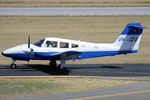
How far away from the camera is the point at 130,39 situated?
69.6 feet

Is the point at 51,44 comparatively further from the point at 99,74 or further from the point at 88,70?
the point at 99,74

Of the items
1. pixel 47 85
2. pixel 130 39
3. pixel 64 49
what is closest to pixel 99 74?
pixel 64 49

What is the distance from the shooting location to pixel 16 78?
56.3 feet

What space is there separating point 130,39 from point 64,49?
15.4 feet

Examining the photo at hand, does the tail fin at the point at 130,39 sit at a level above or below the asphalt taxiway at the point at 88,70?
above

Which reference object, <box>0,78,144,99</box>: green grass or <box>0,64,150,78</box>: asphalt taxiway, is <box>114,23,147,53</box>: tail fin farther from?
<box>0,78,144,99</box>: green grass

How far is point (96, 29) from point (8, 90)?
87.7ft

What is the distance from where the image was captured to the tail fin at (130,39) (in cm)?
2112

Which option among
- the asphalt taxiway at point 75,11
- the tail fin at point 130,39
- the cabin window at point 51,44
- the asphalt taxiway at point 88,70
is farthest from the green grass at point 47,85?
the asphalt taxiway at point 75,11

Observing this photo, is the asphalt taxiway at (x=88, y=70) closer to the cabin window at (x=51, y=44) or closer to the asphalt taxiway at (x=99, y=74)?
the asphalt taxiway at (x=99, y=74)

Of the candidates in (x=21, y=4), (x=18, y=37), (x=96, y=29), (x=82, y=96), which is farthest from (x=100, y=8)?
(x=82, y=96)

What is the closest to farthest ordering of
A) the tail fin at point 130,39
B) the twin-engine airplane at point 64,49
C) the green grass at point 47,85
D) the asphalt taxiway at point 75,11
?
the green grass at point 47,85, the twin-engine airplane at point 64,49, the tail fin at point 130,39, the asphalt taxiway at point 75,11

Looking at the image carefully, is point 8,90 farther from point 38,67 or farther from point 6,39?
point 6,39

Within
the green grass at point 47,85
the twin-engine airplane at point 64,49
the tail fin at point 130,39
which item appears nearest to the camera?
the green grass at point 47,85
